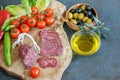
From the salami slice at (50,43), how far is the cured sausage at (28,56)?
42 mm

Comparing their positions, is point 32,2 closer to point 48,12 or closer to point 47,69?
point 48,12

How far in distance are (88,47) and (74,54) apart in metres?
0.07

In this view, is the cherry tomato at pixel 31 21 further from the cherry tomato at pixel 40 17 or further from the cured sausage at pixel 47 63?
the cured sausage at pixel 47 63

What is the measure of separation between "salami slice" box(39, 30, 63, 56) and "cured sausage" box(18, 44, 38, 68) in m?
0.04

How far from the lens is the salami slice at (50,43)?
51.9 inches

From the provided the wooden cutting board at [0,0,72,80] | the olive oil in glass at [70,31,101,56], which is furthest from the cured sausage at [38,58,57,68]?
the olive oil in glass at [70,31,101,56]

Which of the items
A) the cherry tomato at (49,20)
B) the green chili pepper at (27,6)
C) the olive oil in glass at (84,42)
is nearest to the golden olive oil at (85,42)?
the olive oil in glass at (84,42)

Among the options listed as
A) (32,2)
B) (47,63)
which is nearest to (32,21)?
(32,2)

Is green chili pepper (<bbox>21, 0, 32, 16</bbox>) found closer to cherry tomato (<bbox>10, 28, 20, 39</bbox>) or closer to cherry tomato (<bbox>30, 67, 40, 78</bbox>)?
cherry tomato (<bbox>10, 28, 20, 39</bbox>)

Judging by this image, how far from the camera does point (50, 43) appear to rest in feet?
4.40

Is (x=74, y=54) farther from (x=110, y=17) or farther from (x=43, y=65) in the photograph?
(x=110, y=17)

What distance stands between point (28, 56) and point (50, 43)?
0.11 metres

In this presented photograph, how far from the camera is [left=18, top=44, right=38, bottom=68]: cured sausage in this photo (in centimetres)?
128

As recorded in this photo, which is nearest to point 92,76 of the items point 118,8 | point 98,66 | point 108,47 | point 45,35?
point 98,66
